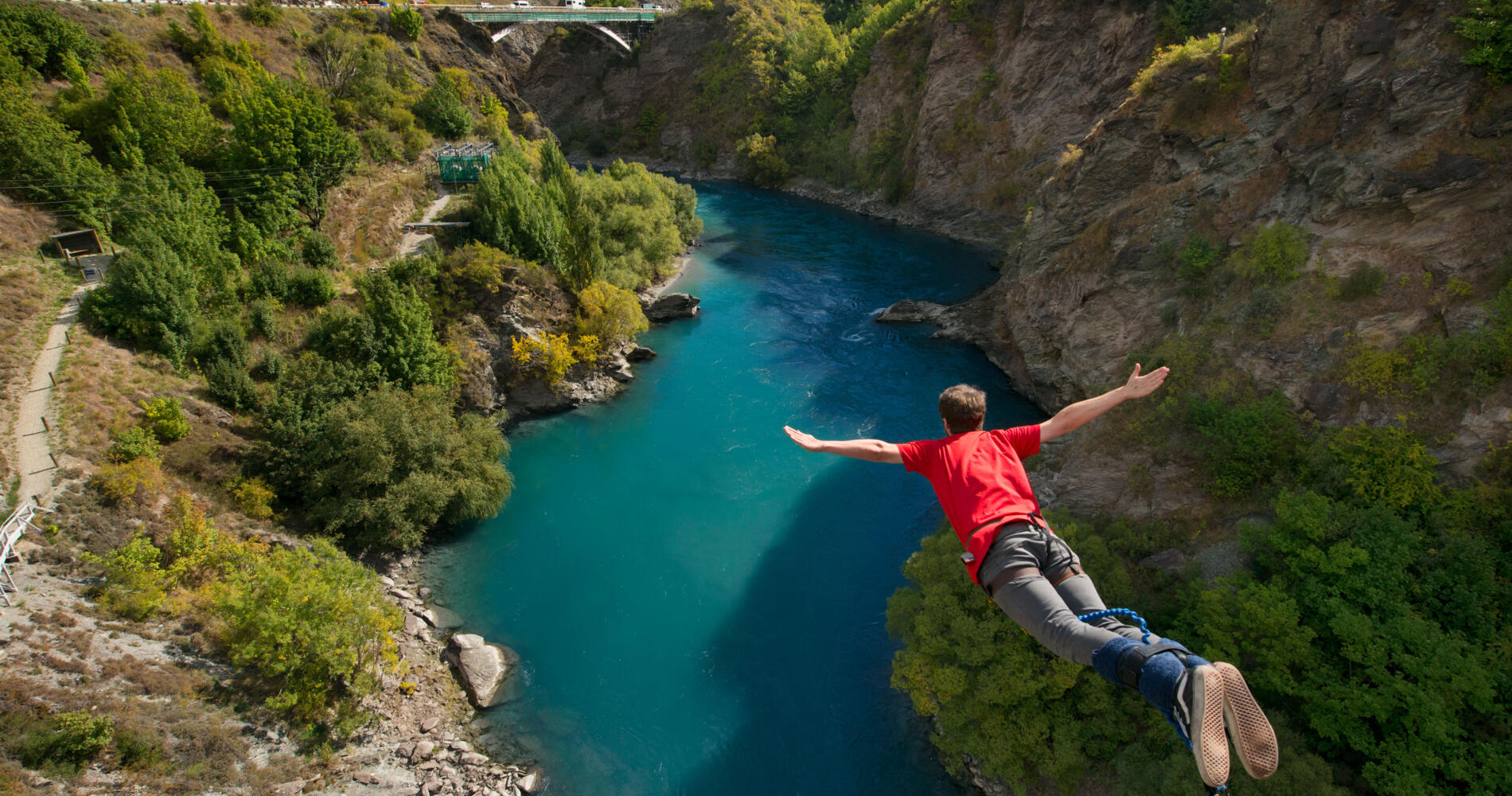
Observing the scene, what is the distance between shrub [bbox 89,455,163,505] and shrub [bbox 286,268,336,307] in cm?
870

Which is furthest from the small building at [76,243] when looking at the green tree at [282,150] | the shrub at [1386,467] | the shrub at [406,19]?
the shrub at [1386,467]

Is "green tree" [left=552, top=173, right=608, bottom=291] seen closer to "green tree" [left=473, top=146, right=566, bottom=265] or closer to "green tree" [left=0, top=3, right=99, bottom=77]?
"green tree" [left=473, top=146, right=566, bottom=265]

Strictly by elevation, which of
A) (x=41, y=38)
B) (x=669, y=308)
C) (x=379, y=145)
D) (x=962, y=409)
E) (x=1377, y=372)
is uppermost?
(x=41, y=38)

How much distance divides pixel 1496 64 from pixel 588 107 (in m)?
87.4

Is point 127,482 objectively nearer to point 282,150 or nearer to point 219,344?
point 219,344

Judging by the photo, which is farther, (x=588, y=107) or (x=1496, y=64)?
(x=588, y=107)

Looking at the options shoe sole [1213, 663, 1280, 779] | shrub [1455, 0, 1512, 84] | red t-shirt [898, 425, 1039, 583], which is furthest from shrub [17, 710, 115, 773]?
shrub [1455, 0, 1512, 84]

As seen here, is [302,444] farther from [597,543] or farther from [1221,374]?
[1221,374]

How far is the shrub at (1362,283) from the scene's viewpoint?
48.1 feet

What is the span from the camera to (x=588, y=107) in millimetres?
86000

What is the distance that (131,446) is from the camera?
53.8 feet

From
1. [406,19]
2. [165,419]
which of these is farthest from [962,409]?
[406,19]

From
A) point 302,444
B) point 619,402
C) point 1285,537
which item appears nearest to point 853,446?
point 1285,537

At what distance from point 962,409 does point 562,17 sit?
265 feet
